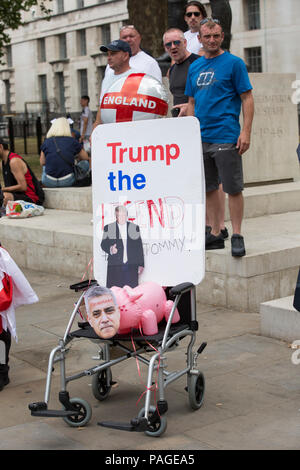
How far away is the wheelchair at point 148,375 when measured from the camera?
163 inches

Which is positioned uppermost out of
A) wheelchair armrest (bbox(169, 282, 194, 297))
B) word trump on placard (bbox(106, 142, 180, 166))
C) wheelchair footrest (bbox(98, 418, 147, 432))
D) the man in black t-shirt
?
the man in black t-shirt

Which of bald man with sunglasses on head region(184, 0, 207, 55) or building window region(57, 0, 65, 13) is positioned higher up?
building window region(57, 0, 65, 13)

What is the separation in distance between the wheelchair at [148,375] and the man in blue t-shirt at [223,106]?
201cm

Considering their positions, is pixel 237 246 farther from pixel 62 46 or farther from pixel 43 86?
pixel 43 86

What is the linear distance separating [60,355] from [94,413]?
439 mm

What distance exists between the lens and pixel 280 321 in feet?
19.6

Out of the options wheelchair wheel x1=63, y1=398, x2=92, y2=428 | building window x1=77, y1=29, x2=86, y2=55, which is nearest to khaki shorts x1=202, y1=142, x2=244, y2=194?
wheelchair wheel x1=63, y1=398, x2=92, y2=428

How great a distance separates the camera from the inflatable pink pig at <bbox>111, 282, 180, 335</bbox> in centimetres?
441

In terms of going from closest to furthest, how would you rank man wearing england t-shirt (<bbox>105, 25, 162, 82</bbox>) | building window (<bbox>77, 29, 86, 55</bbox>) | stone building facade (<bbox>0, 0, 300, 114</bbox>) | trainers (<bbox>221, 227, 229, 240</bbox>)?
1. trainers (<bbox>221, 227, 229, 240</bbox>)
2. man wearing england t-shirt (<bbox>105, 25, 162, 82</bbox>)
3. stone building facade (<bbox>0, 0, 300, 114</bbox>)
4. building window (<bbox>77, 29, 86, 55</bbox>)

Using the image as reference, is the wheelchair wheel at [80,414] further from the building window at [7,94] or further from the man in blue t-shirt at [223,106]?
the building window at [7,94]

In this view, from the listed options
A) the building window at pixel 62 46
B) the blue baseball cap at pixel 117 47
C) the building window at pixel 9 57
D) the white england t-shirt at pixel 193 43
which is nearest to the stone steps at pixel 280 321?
the blue baseball cap at pixel 117 47

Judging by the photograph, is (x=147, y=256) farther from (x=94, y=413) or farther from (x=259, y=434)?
(x=259, y=434)

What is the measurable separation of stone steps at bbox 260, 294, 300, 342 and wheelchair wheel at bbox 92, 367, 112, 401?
1.67 metres

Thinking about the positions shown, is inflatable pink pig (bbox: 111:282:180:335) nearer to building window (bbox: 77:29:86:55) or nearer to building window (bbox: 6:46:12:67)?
building window (bbox: 77:29:86:55)
